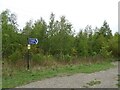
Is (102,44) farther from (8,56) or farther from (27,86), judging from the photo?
(27,86)

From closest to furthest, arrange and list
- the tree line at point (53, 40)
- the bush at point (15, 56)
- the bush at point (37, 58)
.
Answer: the bush at point (15, 56) < the bush at point (37, 58) < the tree line at point (53, 40)

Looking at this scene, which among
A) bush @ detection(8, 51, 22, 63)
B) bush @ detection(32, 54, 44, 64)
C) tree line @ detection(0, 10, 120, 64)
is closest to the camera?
bush @ detection(8, 51, 22, 63)

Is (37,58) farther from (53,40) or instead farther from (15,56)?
(53,40)

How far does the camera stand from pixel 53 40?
27.8 metres

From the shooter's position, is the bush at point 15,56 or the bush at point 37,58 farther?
the bush at point 37,58

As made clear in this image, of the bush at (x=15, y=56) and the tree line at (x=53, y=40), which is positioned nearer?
the bush at (x=15, y=56)

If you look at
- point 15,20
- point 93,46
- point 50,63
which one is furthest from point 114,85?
point 93,46

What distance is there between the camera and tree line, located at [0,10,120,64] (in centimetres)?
2309

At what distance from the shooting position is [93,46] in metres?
36.8

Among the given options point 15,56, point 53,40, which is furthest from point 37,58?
point 53,40

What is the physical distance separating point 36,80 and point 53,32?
49.9ft

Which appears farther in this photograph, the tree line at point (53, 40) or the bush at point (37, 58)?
the tree line at point (53, 40)

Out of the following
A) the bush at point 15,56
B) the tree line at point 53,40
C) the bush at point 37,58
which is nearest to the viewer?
the bush at point 15,56

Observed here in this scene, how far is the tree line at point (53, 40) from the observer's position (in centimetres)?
2309
